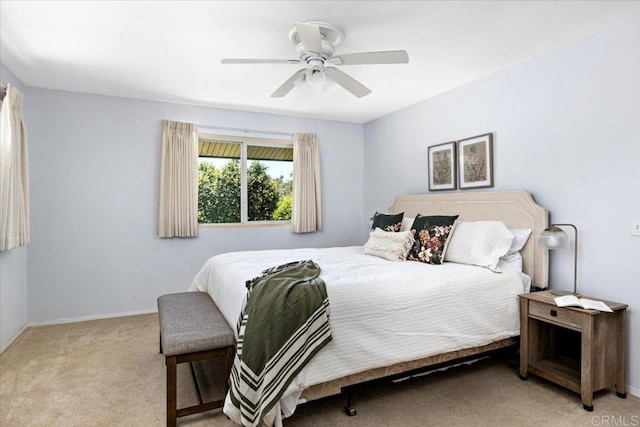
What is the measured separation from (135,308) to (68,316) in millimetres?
652

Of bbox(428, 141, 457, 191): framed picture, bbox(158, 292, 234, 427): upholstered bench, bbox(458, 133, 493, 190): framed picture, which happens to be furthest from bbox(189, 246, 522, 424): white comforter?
bbox(428, 141, 457, 191): framed picture

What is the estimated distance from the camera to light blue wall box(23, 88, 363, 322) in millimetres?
3809

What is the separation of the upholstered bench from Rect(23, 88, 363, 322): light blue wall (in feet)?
6.59

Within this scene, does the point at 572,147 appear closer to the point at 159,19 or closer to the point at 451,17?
the point at 451,17

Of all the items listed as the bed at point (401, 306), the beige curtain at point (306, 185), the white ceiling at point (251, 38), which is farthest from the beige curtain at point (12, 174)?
the beige curtain at point (306, 185)

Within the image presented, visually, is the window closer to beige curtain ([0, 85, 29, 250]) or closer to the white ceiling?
the white ceiling

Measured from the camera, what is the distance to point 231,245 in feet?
15.3

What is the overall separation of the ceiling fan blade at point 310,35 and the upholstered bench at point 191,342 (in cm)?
181

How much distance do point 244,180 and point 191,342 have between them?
3.04m

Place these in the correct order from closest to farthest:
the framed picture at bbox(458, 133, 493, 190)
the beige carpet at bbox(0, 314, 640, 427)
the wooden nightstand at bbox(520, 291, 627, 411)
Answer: the beige carpet at bbox(0, 314, 640, 427)
the wooden nightstand at bbox(520, 291, 627, 411)
the framed picture at bbox(458, 133, 493, 190)

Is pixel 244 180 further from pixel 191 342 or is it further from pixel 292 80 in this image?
pixel 191 342

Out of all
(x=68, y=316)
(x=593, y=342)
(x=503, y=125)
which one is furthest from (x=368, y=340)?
(x=68, y=316)

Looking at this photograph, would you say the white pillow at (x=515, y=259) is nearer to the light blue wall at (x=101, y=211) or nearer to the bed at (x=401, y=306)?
the bed at (x=401, y=306)

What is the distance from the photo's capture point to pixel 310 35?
2.10 metres
